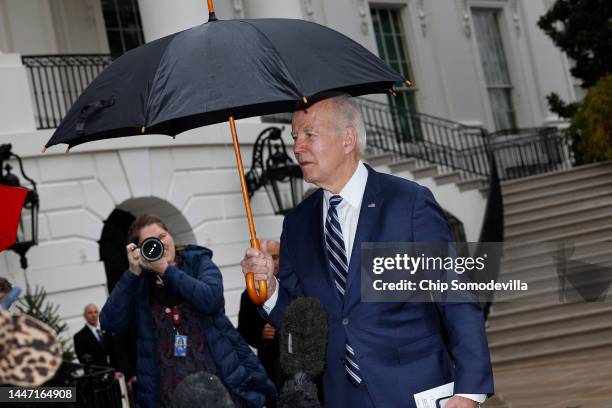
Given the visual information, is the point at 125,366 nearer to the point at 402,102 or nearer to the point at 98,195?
the point at 98,195

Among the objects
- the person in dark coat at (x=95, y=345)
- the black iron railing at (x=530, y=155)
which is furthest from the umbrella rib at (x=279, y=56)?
the black iron railing at (x=530, y=155)

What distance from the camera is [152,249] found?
640cm

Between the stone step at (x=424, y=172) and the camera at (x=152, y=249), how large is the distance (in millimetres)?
13546

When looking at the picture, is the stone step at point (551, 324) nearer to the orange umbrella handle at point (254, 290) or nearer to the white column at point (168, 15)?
the white column at point (168, 15)

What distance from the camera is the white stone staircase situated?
7.46 meters

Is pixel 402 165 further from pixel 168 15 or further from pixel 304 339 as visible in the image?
pixel 304 339

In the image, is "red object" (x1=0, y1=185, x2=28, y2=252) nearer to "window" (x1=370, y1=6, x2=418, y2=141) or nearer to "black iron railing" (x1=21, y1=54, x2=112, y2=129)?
"black iron railing" (x1=21, y1=54, x2=112, y2=129)

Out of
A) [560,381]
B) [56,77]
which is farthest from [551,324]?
[56,77]

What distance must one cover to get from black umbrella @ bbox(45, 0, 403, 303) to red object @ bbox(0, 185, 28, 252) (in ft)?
2.23

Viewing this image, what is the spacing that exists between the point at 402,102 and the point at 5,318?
21.9 m

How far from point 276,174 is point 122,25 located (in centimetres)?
530

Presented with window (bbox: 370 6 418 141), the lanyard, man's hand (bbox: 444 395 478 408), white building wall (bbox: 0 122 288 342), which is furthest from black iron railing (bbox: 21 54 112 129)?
man's hand (bbox: 444 395 478 408)

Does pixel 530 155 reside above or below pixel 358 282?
above

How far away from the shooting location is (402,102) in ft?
78.9
